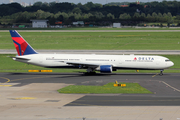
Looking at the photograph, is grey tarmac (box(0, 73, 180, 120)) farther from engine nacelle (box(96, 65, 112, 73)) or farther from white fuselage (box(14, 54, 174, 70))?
white fuselage (box(14, 54, 174, 70))

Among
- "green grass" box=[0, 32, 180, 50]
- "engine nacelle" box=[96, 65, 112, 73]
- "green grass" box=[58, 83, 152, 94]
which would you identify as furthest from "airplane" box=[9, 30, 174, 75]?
"green grass" box=[0, 32, 180, 50]

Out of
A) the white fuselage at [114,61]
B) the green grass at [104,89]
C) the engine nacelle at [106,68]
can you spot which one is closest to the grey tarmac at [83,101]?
the green grass at [104,89]

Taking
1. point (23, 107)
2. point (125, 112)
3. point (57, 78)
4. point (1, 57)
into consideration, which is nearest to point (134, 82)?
point (57, 78)

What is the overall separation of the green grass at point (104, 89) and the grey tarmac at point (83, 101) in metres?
1.56

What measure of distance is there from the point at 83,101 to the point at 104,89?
7.42 m

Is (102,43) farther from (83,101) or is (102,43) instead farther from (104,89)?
(83,101)

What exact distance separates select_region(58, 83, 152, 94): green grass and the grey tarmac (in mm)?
1561

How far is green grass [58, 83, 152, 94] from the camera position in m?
39.0

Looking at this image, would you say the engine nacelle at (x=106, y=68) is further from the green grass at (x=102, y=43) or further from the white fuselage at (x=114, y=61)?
the green grass at (x=102, y=43)

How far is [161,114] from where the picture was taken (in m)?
27.8

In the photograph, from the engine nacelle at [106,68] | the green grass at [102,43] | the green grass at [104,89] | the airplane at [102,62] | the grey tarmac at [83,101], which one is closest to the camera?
the grey tarmac at [83,101]

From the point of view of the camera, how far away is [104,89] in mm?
40344

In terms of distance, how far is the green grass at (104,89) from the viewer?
39000 millimetres

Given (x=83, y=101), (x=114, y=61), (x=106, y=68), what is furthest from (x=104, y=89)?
(x=114, y=61)
